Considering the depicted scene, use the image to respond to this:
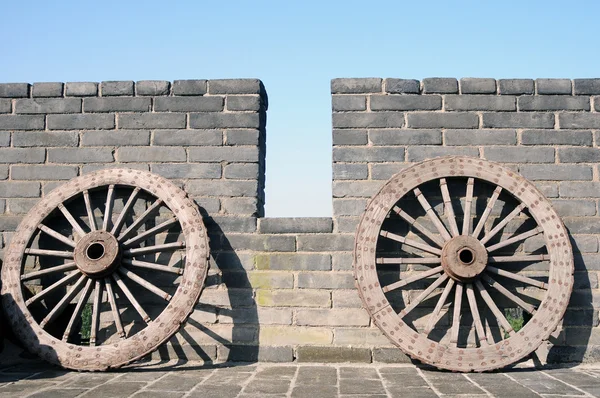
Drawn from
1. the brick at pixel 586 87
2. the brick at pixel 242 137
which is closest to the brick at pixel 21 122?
Result: the brick at pixel 242 137

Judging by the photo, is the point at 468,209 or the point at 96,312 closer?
the point at 96,312

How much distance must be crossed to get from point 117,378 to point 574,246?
397 centimetres

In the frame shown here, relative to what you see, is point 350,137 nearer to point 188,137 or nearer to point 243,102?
point 243,102

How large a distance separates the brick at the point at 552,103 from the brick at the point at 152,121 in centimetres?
315

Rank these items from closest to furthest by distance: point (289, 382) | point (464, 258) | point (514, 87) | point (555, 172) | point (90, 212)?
point (289, 382), point (464, 258), point (90, 212), point (555, 172), point (514, 87)

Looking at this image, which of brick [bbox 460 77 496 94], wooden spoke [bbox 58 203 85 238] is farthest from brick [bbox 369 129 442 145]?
wooden spoke [bbox 58 203 85 238]

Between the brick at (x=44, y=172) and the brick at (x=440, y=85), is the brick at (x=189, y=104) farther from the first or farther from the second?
the brick at (x=440, y=85)

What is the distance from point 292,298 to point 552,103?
2953 mm

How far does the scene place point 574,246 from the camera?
4938mm

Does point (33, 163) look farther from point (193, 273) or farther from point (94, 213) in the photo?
point (193, 273)

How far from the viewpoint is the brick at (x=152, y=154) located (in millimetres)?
5168

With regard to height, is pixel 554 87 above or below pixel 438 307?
above

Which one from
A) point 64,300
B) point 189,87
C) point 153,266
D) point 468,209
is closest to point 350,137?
point 468,209

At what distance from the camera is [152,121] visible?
5230 millimetres
